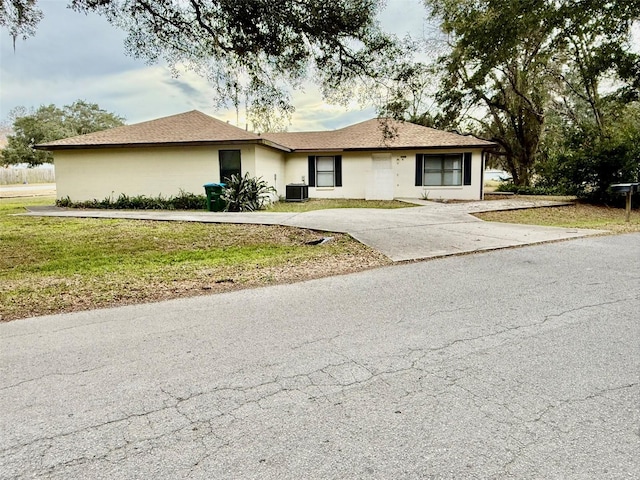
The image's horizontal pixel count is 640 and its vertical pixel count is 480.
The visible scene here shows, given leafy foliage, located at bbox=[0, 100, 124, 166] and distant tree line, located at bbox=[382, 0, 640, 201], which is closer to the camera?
distant tree line, located at bbox=[382, 0, 640, 201]

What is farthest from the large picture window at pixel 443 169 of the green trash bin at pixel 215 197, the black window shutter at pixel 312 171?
the green trash bin at pixel 215 197

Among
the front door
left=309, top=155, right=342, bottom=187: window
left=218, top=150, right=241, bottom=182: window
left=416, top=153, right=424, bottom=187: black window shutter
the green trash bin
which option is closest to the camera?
the green trash bin

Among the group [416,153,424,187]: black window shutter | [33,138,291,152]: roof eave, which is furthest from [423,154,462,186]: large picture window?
[33,138,291,152]: roof eave

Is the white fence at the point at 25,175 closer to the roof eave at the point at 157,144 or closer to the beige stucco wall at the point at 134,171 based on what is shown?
the beige stucco wall at the point at 134,171

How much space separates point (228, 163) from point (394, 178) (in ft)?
25.6

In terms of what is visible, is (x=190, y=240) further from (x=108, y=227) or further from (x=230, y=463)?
(x=230, y=463)

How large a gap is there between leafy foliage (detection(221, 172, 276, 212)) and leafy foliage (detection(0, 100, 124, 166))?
36.9 meters

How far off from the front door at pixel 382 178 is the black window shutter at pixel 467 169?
328cm

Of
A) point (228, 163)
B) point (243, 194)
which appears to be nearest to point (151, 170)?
point (228, 163)

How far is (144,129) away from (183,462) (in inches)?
740

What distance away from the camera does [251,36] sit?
921cm

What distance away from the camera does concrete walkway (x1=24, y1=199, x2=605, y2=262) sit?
26.9 feet

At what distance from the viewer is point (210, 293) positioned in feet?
17.7

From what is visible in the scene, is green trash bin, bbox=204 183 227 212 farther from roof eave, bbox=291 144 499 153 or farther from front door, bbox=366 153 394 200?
front door, bbox=366 153 394 200
